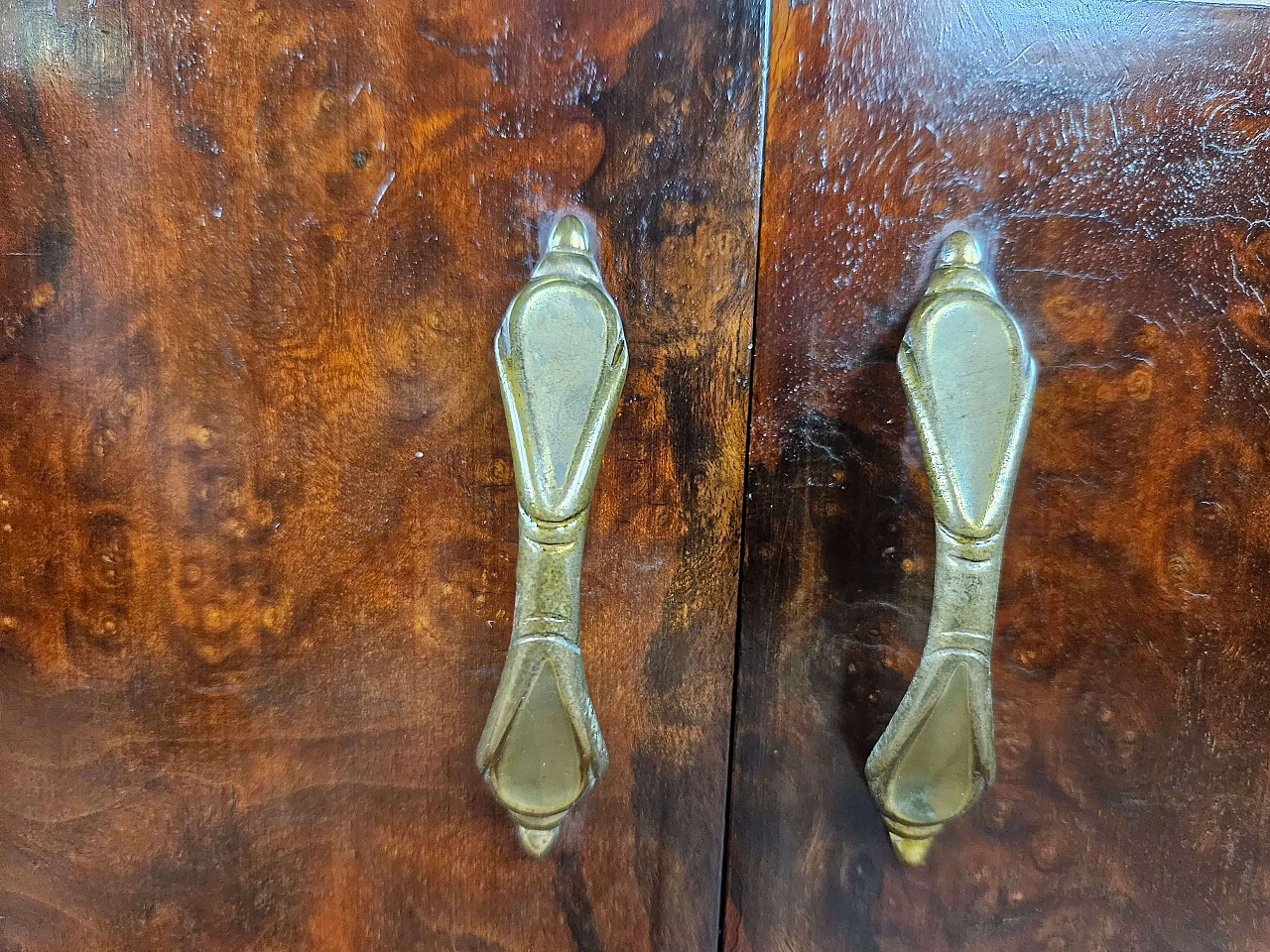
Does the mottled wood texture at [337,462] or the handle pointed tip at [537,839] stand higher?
the mottled wood texture at [337,462]

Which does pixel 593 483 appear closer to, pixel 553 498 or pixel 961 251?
pixel 553 498

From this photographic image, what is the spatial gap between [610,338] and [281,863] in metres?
0.33

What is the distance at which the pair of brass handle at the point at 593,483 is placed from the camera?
1.07ft

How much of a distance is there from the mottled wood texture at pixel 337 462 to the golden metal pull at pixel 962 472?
85 mm

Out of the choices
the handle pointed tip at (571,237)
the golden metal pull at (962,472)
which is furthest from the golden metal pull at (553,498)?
the golden metal pull at (962,472)

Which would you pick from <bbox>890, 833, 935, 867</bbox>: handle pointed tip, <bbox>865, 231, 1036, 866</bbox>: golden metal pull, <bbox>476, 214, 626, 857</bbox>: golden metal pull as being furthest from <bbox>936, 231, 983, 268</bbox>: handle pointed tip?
<bbox>890, 833, 935, 867</bbox>: handle pointed tip

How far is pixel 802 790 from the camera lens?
41cm

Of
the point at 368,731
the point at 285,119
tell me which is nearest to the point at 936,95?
the point at 285,119

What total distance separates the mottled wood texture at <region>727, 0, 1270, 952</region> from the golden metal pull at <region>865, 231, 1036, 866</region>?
0.03 meters

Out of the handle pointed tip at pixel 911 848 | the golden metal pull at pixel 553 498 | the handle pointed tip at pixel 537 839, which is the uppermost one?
the golden metal pull at pixel 553 498

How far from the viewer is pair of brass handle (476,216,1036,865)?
1.07ft

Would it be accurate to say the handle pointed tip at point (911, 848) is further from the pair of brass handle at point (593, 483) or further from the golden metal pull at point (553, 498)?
the golden metal pull at point (553, 498)

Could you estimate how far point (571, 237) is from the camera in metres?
0.35

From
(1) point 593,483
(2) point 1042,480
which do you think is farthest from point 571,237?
(2) point 1042,480
